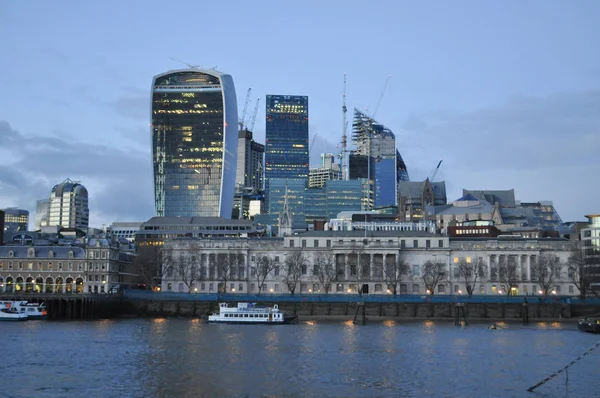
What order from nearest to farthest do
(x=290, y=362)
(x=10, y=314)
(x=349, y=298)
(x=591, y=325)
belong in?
(x=290, y=362)
(x=591, y=325)
(x=10, y=314)
(x=349, y=298)

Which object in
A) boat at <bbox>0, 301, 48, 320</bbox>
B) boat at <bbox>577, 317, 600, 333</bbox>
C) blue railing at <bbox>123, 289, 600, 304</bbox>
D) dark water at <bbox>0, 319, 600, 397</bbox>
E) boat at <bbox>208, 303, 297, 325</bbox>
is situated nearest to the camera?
dark water at <bbox>0, 319, 600, 397</bbox>

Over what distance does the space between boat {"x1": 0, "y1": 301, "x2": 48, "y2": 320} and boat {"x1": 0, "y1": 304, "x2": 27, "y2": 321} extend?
0.86 meters

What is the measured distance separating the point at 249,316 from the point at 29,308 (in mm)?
47692

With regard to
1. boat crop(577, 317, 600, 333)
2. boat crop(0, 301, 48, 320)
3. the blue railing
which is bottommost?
boat crop(577, 317, 600, 333)

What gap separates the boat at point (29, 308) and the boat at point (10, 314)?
0.86m

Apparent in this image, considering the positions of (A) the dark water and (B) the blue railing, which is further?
(B) the blue railing

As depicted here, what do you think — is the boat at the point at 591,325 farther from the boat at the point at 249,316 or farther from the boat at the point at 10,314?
the boat at the point at 10,314

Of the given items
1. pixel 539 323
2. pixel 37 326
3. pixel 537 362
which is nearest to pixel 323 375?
pixel 537 362

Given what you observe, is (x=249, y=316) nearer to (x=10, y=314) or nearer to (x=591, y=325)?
(x=10, y=314)

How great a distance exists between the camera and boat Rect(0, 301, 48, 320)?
171m

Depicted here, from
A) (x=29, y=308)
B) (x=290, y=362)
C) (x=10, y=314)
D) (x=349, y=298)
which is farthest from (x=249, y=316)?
(x=290, y=362)

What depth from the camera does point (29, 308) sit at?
578 ft

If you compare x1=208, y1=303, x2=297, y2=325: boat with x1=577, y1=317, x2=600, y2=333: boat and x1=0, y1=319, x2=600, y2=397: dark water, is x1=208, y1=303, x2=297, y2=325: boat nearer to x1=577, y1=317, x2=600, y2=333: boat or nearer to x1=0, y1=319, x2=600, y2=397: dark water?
x1=0, y1=319, x2=600, y2=397: dark water

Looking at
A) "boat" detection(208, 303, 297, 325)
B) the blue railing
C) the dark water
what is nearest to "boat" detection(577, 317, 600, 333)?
the dark water
